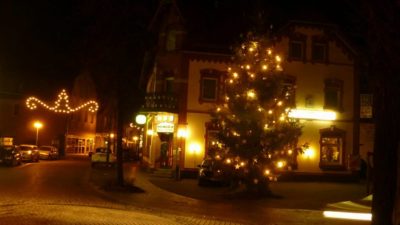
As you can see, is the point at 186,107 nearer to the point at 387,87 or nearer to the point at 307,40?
the point at 307,40

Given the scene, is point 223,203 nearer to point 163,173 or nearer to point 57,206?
point 57,206

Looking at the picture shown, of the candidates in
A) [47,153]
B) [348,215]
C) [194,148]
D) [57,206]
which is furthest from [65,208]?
[47,153]

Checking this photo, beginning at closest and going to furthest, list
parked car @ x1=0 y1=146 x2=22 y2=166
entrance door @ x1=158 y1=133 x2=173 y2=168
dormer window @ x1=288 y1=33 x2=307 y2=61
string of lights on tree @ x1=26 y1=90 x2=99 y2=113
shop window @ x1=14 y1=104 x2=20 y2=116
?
dormer window @ x1=288 y1=33 x2=307 y2=61 < entrance door @ x1=158 y1=133 x2=173 y2=168 < parked car @ x1=0 y1=146 x2=22 y2=166 < string of lights on tree @ x1=26 y1=90 x2=99 y2=113 < shop window @ x1=14 y1=104 x2=20 y2=116

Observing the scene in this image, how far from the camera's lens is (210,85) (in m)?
35.2

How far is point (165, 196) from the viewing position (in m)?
22.9

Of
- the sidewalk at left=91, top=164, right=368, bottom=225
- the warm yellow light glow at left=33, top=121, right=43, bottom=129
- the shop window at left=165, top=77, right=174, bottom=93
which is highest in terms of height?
the shop window at left=165, top=77, right=174, bottom=93

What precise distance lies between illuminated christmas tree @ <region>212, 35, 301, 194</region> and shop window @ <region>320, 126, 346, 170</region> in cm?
1195

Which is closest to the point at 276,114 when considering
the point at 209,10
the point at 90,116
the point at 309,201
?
the point at 309,201

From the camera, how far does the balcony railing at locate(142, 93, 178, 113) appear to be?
3456 centimetres

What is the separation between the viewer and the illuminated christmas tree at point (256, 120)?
23.8 meters

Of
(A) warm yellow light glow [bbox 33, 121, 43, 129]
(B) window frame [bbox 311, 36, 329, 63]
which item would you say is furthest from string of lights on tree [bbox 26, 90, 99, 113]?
(B) window frame [bbox 311, 36, 329, 63]

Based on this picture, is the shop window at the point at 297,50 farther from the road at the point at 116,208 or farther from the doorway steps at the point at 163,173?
the road at the point at 116,208

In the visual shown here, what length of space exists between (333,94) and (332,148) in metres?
3.70

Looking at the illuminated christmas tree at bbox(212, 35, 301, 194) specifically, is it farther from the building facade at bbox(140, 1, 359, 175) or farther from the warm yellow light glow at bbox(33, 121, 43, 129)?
the warm yellow light glow at bbox(33, 121, 43, 129)
